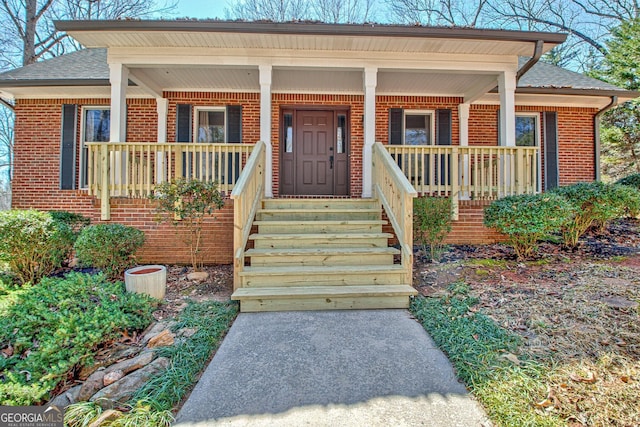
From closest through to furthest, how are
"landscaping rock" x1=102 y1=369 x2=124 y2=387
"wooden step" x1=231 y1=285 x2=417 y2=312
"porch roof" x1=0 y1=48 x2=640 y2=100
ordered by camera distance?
"landscaping rock" x1=102 y1=369 x2=124 y2=387 < "wooden step" x1=231 y1=285 x2=417 y2=312 < "porch roof" x1=0 y1=48 x2=640 y2=100

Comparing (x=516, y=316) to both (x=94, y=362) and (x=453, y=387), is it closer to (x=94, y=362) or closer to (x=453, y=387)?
(x=453, y=387)

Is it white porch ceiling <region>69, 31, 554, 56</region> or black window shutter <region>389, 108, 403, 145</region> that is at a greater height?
white porch ceiling <region>69, 31, 554, 56</region>

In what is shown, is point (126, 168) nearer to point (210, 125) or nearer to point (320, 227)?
point (210, 125)

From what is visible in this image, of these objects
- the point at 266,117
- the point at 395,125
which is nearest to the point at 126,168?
the point at 266,117

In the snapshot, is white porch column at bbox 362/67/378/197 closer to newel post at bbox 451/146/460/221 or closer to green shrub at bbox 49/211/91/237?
newel post at bbox 451/146/460/221

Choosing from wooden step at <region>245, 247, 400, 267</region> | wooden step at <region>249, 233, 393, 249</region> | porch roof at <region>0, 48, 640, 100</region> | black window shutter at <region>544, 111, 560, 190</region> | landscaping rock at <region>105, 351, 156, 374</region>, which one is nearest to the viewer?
landscaping rock at <region>105, 351, 156, 374</region>

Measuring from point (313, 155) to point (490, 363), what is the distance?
5810 mm

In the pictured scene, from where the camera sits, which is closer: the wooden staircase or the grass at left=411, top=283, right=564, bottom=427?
the grass at left=411, top=283, right=564, bottom=427

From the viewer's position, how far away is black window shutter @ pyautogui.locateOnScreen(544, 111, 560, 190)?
7.59 meters

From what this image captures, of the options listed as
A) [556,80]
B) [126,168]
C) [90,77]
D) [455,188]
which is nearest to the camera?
[126,168]

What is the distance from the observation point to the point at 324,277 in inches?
147

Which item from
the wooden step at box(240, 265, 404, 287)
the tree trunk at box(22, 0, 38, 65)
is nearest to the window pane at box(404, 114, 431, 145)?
the wooden step at box(240, 265, 404, 287)

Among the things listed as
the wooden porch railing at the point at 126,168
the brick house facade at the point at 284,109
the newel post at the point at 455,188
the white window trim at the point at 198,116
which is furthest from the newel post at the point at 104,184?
the newel post at the point at 455,188

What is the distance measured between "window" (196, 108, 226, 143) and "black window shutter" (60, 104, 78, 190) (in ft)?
9.01
